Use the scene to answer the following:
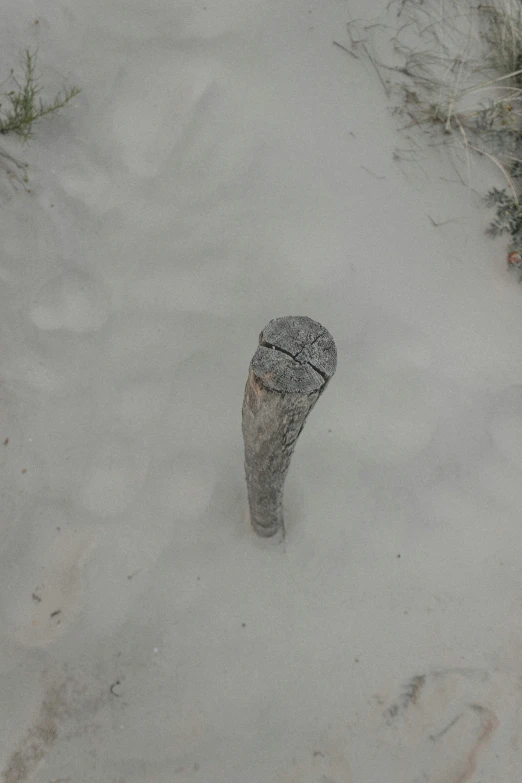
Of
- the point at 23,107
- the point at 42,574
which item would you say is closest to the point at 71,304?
the point at 23,107

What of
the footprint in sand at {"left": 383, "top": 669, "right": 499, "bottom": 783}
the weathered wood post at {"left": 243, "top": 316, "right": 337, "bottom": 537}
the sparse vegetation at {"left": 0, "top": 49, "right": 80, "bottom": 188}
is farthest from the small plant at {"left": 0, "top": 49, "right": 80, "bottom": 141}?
the footprint in sand at {"left": 383, "top": 669, "right": 499, "bottom": 783}

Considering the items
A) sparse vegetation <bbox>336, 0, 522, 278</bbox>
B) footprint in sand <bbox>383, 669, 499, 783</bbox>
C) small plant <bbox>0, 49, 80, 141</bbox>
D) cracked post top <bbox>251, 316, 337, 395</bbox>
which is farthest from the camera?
sparse vegetation <bbox>336, 0, 522, 278</bbox>

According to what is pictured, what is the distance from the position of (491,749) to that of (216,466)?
58.2 inches

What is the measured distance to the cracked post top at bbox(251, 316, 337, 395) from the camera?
1460mm

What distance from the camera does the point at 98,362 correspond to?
2.62 m

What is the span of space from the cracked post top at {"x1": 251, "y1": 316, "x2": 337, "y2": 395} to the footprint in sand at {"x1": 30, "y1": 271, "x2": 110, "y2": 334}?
136 cm

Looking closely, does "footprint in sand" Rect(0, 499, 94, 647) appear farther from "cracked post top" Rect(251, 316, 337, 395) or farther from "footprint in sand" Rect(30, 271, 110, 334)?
"cracked post top" Rect(251, 316, 337, 395)

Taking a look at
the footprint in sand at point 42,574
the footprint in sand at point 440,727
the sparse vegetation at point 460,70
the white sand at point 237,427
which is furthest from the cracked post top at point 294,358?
the sparse vegetation at point 460,70

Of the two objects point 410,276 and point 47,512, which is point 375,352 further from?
point 47,512

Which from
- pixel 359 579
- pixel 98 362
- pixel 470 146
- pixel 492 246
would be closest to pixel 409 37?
pixel 470 146

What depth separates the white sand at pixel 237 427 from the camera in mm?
2312

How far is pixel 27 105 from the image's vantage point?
2.62 meters

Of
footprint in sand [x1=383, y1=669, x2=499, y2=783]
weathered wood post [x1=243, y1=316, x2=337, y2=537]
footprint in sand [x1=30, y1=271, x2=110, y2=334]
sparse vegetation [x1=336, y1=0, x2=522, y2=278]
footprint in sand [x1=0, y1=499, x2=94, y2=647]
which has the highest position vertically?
sparse vegetation [x1=336, y1=0, x2=522, y2=278]

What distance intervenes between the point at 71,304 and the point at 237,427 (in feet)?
2.90
